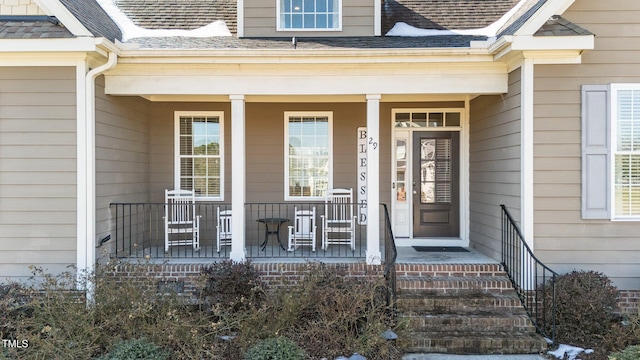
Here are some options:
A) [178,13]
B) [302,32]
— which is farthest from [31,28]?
[302,32]

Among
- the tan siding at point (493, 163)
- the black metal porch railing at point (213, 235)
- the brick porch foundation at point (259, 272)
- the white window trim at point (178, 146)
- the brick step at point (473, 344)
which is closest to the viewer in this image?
the brick step at point (473, 344)

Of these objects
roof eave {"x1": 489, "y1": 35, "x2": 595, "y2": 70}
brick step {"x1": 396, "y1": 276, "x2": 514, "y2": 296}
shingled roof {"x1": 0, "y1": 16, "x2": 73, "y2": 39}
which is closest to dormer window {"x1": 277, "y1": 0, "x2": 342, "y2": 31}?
roof eave {"x1": 489, "y1": 35, "x2": 595, "y2": 70}

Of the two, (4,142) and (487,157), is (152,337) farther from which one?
(487,157)

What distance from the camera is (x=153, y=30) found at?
757 centimetres

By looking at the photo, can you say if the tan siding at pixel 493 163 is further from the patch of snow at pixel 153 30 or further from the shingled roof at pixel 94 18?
the shingled roof at pixel 94 18

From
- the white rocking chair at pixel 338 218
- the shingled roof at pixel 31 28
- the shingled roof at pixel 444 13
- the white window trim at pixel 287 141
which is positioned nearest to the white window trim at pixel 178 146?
the white window trim at pixel 287 141

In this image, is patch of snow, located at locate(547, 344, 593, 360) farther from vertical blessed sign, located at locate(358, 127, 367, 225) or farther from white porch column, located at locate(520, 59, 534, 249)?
vertical blessed sign, located at locate(358, 127, 367, 225)

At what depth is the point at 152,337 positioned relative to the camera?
4.76m

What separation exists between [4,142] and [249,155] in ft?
11.7

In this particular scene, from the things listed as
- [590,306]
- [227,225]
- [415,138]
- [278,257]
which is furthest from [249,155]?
[590,306]

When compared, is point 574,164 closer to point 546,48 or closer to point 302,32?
point 546,48

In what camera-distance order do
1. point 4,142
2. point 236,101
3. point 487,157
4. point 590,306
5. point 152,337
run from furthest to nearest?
1. point 487,157
2. point 236,101
3. point 4,142
4. point 590,306
5. point 152,337

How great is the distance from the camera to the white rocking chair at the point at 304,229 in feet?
23.6

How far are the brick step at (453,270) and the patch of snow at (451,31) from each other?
3695 mm
